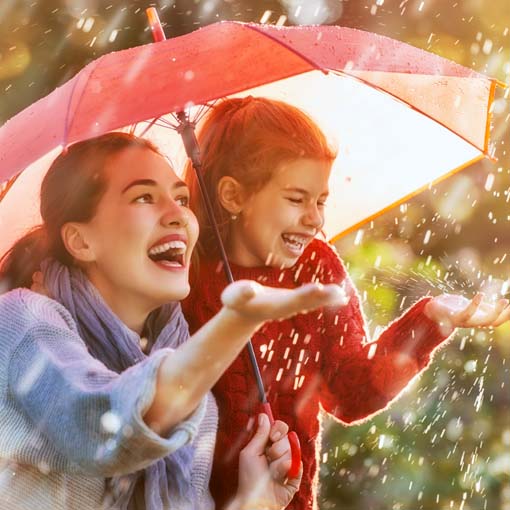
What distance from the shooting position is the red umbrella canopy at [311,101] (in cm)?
209

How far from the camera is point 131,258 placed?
2176 millimetres

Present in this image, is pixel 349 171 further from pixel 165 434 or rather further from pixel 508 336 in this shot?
pixel 508 336

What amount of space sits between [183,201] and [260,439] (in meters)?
0.51

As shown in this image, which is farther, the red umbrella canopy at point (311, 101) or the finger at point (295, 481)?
the finger at point (295, 481)

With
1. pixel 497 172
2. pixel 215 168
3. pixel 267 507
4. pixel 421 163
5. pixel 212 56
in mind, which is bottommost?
pixel 497 172

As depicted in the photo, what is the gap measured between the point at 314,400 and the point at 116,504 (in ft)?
1.92

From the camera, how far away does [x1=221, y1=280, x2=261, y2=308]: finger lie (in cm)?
161

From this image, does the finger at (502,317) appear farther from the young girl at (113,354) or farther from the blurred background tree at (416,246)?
the blurred background tree at (416,246)

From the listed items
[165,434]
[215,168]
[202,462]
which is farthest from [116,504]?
[215,168]

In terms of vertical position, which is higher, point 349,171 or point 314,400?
point 349,171

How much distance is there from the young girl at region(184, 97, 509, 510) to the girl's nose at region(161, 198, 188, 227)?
0.83ft

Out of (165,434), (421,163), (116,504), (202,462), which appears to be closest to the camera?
(165,434)

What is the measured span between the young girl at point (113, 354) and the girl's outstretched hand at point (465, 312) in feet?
1.40

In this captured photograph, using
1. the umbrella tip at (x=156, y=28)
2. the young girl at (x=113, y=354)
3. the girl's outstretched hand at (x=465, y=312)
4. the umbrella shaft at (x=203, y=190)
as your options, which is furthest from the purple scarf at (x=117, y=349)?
the girl's outstretched hand at (x=465, y=312)
